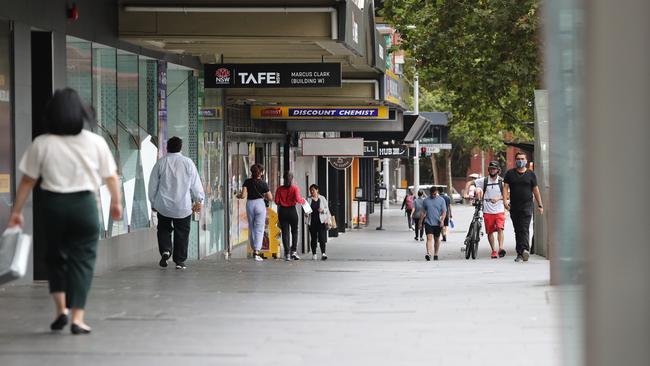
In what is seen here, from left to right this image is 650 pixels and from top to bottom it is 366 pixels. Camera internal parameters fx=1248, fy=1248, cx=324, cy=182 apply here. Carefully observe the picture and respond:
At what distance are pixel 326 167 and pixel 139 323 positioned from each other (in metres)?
33.5

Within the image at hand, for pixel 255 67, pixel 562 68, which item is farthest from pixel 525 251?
pixel 562 68

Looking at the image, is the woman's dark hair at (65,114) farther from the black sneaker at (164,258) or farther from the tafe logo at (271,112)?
the tafe logo at (271,112)

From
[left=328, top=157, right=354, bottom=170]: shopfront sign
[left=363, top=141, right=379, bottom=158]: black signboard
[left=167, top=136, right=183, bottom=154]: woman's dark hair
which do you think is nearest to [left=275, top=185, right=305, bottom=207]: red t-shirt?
[left=167, top=136, right=183, bottom=154]: woman's dark hair

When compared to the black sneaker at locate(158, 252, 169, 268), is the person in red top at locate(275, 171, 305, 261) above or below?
above

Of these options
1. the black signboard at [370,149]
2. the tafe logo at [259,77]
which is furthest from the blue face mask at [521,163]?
the black signboard at [370,149]

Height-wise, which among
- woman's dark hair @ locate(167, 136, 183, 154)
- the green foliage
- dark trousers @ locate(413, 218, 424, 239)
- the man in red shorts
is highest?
the green foliage

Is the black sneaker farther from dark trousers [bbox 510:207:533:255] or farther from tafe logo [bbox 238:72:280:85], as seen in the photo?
dark trousers [bbox 510:207:533:255]

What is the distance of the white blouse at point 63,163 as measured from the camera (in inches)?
306

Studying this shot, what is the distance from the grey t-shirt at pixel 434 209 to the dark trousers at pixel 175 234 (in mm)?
10059

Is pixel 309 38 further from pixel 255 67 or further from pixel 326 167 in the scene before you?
pixel 326 167

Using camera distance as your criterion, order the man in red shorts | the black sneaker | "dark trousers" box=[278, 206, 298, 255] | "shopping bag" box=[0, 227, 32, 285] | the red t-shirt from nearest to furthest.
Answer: "shopping bag" box=[0, 227, 32, 285] < the black sneaker < the man in red shorts < the red t-shirt < "dark trousers" box=[278, 206, 298, 255]

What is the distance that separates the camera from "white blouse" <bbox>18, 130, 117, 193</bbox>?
7.78 meters

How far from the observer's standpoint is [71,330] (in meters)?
8.18

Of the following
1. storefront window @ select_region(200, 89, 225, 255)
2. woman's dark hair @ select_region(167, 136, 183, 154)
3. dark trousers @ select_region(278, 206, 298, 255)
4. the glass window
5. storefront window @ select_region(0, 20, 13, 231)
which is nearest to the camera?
storefront window @ select_region(0, 20, 13, 231)
